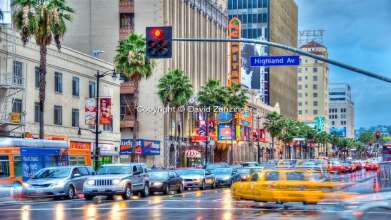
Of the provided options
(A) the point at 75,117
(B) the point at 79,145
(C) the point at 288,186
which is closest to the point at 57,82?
(A) the point at 75,117

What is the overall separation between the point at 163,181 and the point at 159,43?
49.8ft

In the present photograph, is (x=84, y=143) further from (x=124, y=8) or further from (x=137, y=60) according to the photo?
(x=124, y=8)

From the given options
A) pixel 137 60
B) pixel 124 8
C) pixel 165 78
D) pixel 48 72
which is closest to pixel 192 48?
pixel 124 8

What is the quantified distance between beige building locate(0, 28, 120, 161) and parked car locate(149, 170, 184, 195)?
14537 millimetres

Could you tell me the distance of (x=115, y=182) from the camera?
3422 cm

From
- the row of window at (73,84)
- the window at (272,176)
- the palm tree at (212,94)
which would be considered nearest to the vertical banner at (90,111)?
the row of window at (73,84)

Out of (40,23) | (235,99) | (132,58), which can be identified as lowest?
(235,99)

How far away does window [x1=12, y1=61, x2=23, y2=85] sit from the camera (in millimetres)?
52416

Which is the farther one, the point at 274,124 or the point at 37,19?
the point at 274,124

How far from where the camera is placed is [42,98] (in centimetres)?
4906

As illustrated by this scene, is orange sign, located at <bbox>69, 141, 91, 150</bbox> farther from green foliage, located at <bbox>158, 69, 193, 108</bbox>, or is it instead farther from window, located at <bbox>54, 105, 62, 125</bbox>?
green foliage, located at <bbox>158, 69, 193, 108</bbox>

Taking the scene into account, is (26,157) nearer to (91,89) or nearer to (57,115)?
(57,115)

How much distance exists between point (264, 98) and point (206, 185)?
Result: 108m

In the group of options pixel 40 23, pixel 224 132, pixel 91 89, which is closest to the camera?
pixel 40 23
